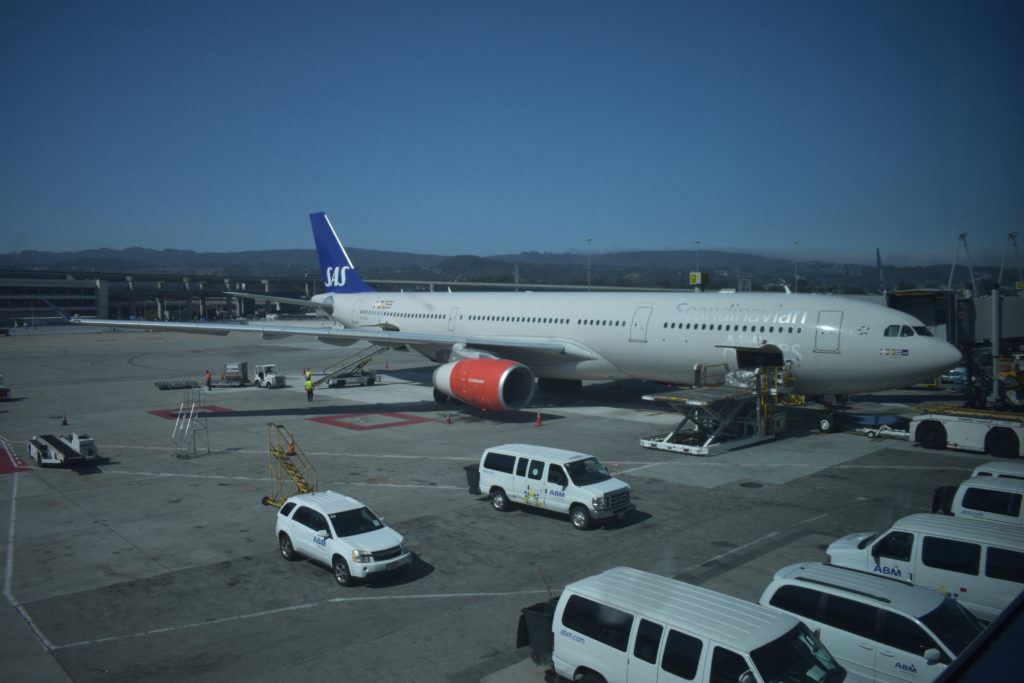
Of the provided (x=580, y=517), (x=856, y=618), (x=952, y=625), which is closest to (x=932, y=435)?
(x=580, y=517)

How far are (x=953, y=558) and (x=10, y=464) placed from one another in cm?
2450

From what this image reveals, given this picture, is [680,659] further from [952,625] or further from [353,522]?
[353,522]

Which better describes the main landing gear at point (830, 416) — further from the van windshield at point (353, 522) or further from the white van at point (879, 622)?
the van windshield at point (353, 522)

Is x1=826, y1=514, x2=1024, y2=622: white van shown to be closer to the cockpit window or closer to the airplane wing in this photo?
the cockpit window

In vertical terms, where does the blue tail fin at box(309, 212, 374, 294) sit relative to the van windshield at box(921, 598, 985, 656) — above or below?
above

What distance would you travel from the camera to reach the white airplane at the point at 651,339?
22922 millimetres

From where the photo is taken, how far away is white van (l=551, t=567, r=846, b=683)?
7410mm

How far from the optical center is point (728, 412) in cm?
2322

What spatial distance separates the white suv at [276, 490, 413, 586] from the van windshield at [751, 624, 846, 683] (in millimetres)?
6907

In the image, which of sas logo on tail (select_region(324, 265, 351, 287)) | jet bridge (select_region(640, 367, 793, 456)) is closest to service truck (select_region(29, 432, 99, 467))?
jet bridge (select_region(640, 367, 793, 456))

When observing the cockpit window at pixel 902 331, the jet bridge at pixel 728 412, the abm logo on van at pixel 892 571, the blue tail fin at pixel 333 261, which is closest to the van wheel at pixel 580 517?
the abm logo on van at pixel 892 571

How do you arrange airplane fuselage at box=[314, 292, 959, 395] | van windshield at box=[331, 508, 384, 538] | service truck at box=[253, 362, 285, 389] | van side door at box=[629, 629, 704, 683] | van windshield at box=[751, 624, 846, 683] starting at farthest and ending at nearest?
service truck at box=[253, 362, 285, 389], airplane fuselage at box=[314, 292, 959, 395], van windshield at box=[331, 508, 384, 538], van side door at box=[629, 629, 704, 683], van windshield at box=[751, 624, 846, 683]

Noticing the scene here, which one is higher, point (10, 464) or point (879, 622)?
point (879, 622)

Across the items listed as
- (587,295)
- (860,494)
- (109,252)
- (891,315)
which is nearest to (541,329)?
(587,295)
